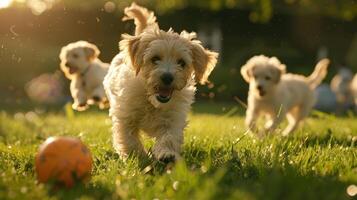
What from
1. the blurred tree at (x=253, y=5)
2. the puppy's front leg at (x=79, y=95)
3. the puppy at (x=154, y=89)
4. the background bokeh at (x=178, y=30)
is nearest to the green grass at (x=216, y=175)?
the puppy at (x=154, y=89)

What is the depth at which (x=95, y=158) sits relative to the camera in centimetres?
502

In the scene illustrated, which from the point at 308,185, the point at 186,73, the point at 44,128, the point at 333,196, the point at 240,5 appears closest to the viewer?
the point at 333,196

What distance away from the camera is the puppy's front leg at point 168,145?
15.1ft

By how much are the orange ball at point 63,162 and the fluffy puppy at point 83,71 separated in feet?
22.0

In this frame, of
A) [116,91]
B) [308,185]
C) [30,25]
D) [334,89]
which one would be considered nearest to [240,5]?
[334,89]

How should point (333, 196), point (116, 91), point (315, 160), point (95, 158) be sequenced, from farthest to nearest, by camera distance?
point (116, 91) < point (95, 158) < point (315, 160) < point (333, 196)

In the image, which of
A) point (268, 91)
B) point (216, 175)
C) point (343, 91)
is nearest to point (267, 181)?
point (216, 175)

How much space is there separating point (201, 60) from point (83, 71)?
6.02 meters

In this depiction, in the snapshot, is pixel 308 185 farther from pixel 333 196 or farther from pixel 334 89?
pixel 334 89

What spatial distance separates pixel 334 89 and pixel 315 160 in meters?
19.1

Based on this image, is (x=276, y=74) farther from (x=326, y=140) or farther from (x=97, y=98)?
(x=326, y=140)

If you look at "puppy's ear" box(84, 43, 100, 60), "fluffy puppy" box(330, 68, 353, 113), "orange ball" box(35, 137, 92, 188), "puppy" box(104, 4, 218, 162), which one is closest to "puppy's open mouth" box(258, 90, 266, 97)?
"puppy's ear" box(84, 43, 100, 60)

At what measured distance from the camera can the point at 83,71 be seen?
11398 millimetres

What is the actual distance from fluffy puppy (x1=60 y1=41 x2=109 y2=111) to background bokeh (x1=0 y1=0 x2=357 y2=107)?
773cm
